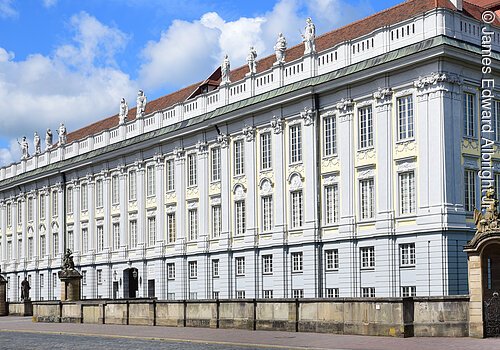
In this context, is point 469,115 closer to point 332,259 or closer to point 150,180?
point 332,259

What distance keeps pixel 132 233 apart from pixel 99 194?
6.77 m

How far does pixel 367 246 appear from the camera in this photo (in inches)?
1905

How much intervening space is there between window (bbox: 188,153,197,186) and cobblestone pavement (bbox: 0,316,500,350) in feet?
71.4

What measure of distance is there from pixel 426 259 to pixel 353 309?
1179 cm

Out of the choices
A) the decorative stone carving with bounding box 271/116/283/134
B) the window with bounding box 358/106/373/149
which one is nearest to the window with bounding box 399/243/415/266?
the window with bounding box 358/106/373/149

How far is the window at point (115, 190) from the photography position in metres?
72.6

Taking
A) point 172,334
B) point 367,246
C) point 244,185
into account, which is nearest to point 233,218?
point 244,185

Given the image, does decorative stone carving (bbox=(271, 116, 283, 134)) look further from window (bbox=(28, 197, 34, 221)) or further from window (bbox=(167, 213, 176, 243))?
window (bbox=(28, 197, 34, 221))

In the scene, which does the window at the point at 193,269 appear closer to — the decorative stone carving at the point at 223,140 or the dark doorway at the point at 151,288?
the dark doorway at the point at 151,288

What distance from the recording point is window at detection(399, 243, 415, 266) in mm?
45938

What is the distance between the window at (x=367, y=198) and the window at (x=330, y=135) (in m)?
3.12

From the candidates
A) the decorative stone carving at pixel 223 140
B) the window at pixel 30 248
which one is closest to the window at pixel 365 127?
the decorative stone carving at pixel 223 140

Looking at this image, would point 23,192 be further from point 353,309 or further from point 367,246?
point 353,309

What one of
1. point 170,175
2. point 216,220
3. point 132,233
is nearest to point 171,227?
point 170,175
